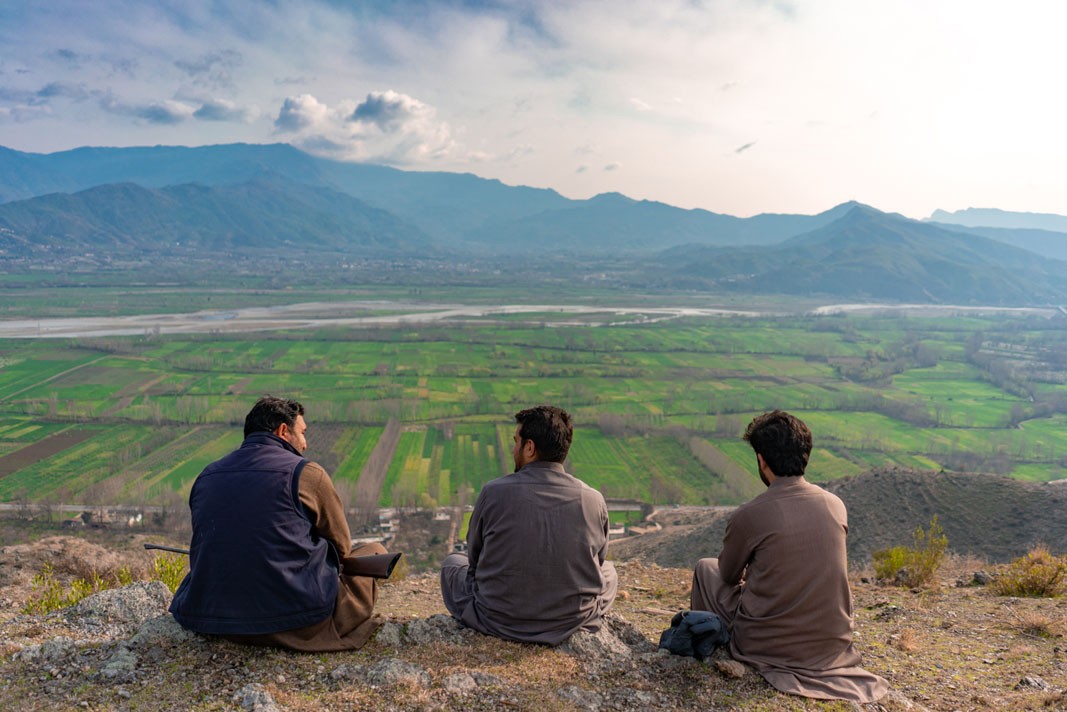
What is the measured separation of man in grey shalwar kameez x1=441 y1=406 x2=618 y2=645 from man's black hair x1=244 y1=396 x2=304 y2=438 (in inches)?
62.1

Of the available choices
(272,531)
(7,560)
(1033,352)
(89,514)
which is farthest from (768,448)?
(1033,352)

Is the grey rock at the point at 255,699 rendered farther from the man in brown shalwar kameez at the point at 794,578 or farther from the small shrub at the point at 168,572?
the small shrub at the point at 168,572

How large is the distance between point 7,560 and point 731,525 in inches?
518

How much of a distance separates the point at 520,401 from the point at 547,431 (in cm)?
5288

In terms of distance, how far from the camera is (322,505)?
428 cm

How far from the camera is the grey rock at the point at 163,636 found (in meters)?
4.36

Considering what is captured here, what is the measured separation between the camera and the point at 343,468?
4059 centimetres

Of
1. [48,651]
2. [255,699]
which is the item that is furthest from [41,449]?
[255,699]

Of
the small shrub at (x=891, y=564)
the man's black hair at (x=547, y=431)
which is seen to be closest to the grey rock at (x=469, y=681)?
the man's black hair at (x=547, y=431)

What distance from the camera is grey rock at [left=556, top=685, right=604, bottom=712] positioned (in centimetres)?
398

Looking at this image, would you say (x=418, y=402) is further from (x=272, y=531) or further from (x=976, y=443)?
(x=272, y=531)

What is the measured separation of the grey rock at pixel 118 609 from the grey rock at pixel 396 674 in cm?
235

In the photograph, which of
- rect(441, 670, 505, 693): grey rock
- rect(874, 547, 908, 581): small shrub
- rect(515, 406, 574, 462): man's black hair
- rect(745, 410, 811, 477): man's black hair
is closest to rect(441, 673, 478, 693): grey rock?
rect(441, 670, 505, 693): grey rock

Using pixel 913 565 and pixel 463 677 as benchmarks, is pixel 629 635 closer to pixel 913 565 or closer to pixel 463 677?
pixel 463 677
